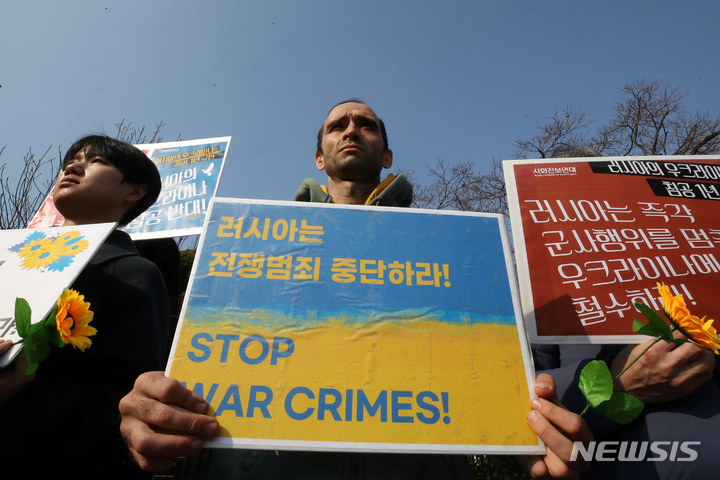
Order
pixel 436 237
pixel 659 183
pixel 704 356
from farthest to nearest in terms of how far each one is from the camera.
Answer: pixel 659 183 < pixel 436 237 < pixel 704 356

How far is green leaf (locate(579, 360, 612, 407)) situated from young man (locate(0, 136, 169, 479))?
1.47 meters

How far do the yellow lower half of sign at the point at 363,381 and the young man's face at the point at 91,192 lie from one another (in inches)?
46.7

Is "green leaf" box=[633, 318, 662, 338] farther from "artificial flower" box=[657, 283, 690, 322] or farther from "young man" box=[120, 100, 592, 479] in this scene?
"young man" box=[120, 100, 592, 479]

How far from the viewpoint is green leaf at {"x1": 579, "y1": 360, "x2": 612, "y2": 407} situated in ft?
3.33

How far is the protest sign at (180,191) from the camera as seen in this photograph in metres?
3.06

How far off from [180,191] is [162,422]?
2.84m

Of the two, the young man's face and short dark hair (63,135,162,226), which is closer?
the young man's face

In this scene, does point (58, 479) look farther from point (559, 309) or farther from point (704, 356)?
point (704, 356)

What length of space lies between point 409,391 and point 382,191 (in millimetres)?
1210

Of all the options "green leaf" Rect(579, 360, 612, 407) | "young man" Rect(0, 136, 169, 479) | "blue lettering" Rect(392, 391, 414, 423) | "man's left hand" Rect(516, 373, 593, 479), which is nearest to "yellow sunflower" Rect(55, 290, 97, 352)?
"young man" Rect(0, 136, 169, 479)

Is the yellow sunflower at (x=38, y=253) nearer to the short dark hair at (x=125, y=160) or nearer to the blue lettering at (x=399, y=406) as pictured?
the short dark hair at (x=125, y=160)

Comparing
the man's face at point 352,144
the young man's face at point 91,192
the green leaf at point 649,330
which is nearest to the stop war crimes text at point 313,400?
the green leaf at point 649,330

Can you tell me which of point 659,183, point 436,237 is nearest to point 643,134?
point 659,183

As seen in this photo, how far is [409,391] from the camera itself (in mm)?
1076
